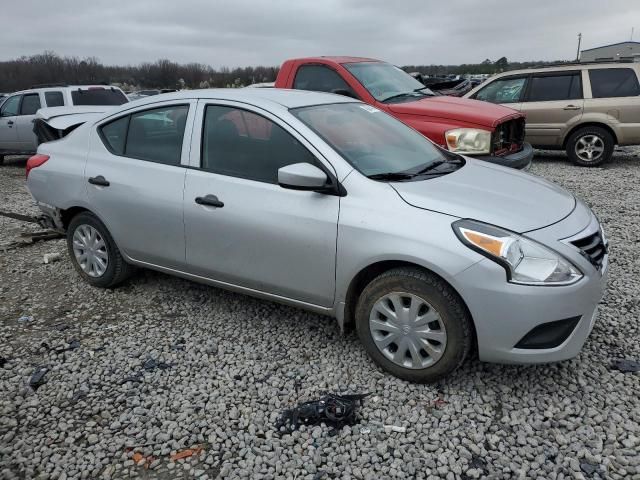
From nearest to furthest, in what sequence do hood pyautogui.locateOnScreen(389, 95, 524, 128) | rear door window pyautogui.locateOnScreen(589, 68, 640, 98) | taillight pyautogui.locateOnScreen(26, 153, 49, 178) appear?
taillight pyautogui.locateOnScreen(26, 153, 49, 178) < hood pyautogui.locateOnScreen(389, 95, 524, 128) < rear door window pyautogui.locateOnScreen(589, 68, 640, 98)

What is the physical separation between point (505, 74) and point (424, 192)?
8.14 metres

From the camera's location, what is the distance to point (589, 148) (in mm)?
9359

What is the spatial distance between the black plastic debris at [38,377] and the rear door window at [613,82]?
31.5 feet

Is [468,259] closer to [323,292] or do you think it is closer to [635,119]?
[323,292]

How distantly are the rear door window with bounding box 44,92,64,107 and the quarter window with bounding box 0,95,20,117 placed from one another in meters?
1.19

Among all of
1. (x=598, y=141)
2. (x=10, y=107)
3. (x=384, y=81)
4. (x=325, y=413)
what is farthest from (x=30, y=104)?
(x=598, y=141)

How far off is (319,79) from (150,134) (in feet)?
11.0

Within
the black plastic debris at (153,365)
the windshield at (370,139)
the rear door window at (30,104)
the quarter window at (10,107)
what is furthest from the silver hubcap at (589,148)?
the quarter window at (10,107)

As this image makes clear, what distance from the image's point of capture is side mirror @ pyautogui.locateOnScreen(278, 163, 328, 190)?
9.64ft

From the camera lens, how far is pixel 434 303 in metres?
2.75

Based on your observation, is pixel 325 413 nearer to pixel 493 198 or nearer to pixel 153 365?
pixel 153 365

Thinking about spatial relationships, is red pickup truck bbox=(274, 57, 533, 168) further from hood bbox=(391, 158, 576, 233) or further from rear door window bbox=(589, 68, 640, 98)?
rear door window bbox=(589, 68, 640, 98)

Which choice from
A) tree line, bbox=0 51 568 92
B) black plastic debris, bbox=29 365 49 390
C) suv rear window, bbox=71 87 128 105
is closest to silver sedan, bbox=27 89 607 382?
black plastic debris, bbox=29 365 49 390

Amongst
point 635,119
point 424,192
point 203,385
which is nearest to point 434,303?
point 424,192
